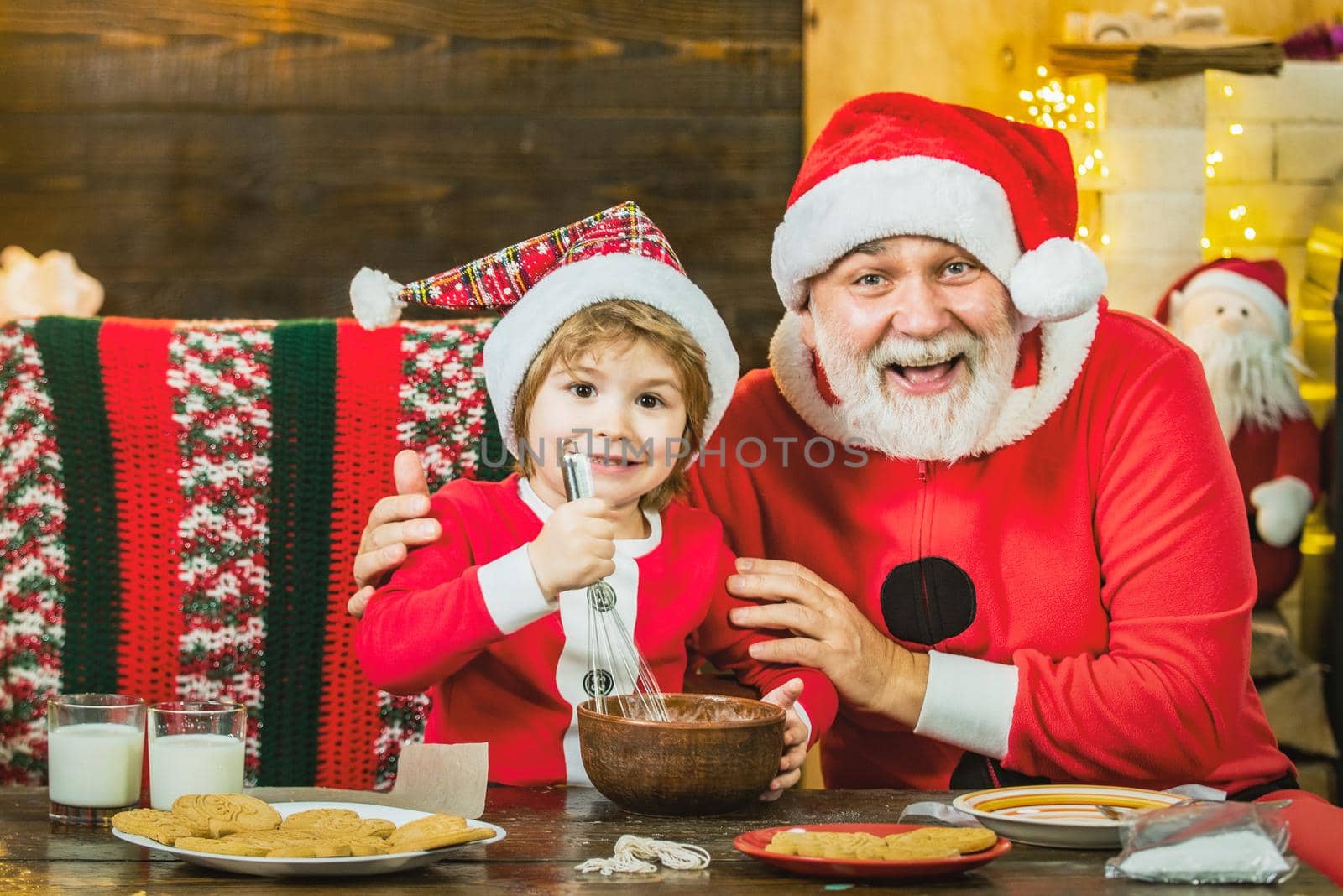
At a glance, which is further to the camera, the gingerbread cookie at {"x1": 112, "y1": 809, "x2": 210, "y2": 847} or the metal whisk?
the metal whisk

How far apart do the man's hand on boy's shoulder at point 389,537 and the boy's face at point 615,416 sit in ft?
0.43

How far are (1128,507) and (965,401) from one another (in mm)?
204

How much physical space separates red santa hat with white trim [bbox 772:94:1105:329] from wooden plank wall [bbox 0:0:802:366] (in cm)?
104

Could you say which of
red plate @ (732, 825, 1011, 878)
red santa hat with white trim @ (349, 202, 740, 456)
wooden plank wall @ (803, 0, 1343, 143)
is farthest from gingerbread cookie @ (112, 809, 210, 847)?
wooden plank wall @ (803, 0, 1343, 143)

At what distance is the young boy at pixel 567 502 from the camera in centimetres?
136

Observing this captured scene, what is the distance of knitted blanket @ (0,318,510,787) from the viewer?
1.69 m

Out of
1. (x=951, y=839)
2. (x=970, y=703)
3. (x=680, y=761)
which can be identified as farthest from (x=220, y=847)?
(x=970, y=703)

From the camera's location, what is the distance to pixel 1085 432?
159 cm

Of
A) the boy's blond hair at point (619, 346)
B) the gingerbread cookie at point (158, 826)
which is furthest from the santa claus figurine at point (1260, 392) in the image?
the gingerbread cookie at point (158, 826)

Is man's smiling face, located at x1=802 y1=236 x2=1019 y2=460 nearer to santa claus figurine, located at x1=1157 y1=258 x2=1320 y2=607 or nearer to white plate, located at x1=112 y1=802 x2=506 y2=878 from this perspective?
white plate, located at x1=112 y1=802 x2=506 y2=878

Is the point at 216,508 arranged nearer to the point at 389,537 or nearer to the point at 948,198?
the point at 389,537

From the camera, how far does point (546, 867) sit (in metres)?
0.98

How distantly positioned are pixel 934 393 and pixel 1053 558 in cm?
22

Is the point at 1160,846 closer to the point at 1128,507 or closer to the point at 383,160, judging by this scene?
the point at 1128,507
